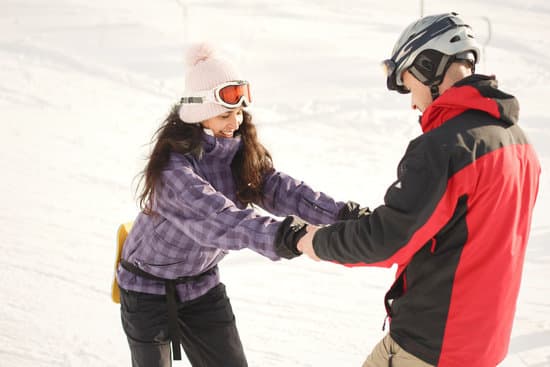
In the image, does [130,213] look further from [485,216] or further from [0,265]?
[485,216]

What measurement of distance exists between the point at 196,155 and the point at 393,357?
1.03 meters

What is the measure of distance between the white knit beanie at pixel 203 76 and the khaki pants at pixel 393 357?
1.06 meters

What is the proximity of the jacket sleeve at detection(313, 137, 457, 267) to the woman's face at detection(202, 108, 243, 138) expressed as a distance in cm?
82

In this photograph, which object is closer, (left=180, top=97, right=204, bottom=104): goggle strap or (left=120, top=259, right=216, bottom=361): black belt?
(left=180, top=97, right=204, bottom=104): goggle strap

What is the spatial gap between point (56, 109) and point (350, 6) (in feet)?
28.7

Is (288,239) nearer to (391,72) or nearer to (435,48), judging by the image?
(391,72)

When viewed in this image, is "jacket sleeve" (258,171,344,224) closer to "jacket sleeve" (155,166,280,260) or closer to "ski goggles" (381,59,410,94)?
Answer: "jacket sleeve" (155,166,280,260)

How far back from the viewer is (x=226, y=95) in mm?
2461

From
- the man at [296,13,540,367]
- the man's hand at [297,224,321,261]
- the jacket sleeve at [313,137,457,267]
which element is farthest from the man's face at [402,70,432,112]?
the man's hand at [297,224,321,261]

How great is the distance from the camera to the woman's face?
8.22ft

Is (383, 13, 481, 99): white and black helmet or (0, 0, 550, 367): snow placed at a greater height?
(383, 13, 481, 99): white and black helmet

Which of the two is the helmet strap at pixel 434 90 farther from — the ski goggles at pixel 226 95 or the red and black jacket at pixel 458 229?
the ski goggles at pixel 226 95

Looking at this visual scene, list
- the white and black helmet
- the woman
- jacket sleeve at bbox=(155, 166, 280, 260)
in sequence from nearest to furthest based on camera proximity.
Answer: the white and black helmet, jacket sleeve at bbox=(155, 166, 280, 260), the woman

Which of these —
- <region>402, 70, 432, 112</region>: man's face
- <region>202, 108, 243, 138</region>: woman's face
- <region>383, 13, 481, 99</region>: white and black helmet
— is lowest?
<region>202, 108, 243, 138</region>: woman's face
